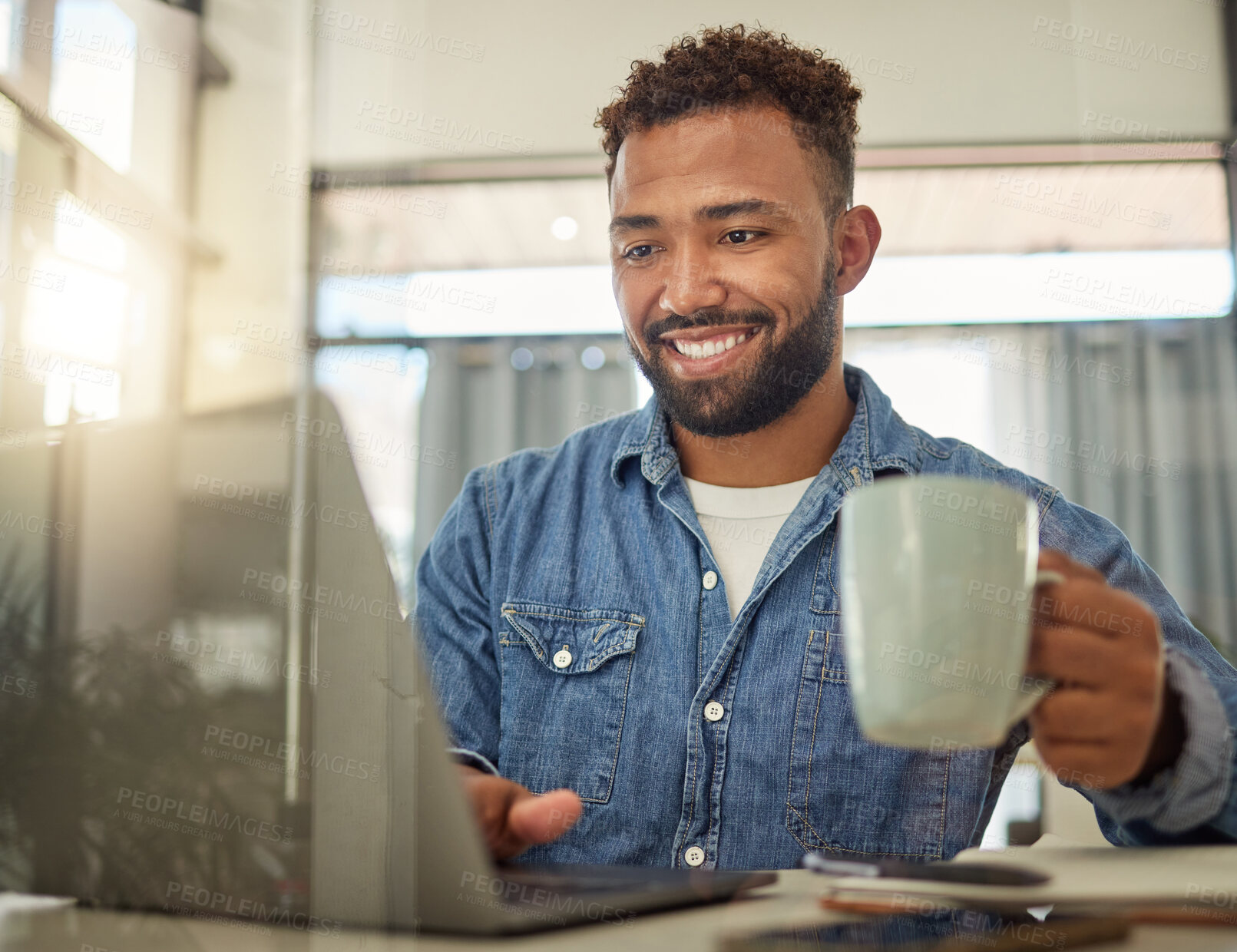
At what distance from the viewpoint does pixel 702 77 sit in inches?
40.4

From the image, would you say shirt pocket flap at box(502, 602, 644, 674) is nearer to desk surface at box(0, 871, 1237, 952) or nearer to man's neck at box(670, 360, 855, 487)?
man's neck at box(670, 360, 855, 487)

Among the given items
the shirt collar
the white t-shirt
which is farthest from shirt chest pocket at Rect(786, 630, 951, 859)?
the shirt collar

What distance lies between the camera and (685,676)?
0.86 metres

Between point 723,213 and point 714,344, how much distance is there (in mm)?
137

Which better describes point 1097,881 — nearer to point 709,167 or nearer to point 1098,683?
point 1098,683

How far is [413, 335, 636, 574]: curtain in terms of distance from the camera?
3.22 m

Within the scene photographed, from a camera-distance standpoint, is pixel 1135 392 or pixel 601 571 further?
pixel 1135 392

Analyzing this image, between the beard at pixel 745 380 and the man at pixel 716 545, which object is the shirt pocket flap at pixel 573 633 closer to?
the man at pixel 716 545

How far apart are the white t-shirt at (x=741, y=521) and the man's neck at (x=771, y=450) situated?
0.05ft

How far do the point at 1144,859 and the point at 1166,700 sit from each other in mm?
93

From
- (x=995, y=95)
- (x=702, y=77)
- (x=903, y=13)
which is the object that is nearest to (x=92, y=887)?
(x=702, y=77)

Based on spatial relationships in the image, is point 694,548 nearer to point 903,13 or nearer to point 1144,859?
point 1144,859

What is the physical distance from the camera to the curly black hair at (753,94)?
102 centimetres

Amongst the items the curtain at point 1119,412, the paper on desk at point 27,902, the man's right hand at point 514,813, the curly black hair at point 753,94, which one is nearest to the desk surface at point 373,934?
the paper on desk at point 27,902
